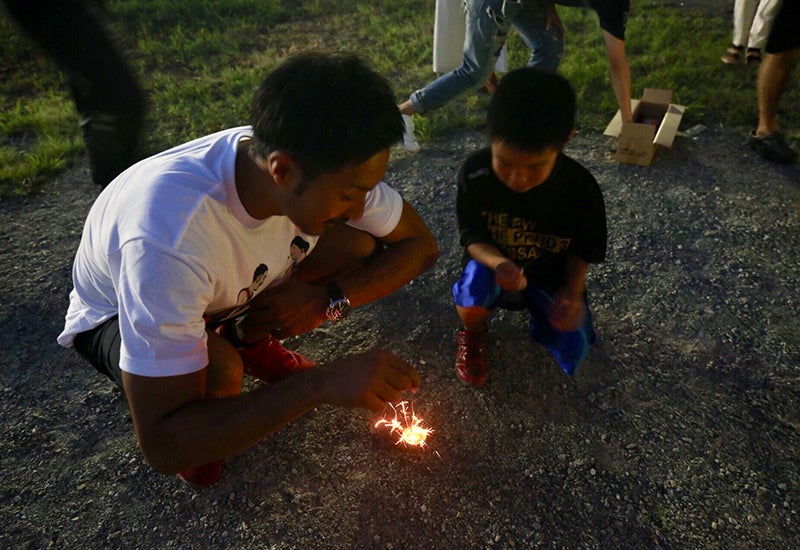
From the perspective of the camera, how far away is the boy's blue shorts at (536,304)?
7.73 feet

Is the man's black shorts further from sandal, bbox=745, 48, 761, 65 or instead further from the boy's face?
sandal, bbox=745, 48, 761, 65

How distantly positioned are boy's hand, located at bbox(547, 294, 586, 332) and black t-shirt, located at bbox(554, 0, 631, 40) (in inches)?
80.1

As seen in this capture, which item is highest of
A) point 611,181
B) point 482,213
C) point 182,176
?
point 182,176

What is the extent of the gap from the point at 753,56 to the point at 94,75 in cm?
490

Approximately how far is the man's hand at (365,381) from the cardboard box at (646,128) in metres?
2.80

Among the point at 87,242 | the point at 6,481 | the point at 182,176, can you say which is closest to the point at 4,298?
the point at 6,481

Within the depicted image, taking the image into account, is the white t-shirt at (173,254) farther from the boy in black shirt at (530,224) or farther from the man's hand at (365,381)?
the boy in black shirt at (530,224)

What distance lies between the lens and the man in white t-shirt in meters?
1.54

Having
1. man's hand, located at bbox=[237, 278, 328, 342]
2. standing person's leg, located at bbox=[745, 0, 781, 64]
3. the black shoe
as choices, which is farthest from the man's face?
standing person's leg, located at bbox=[745, 0, 781, 64]

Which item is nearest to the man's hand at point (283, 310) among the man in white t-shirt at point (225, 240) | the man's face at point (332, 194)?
the man in white t-shirt at point (225, 240)

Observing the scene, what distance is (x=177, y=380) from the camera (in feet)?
5.08

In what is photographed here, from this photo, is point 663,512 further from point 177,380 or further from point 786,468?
point 177,380

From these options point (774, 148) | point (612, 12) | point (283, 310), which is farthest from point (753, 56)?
point (283, 310)

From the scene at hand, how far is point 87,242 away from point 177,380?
66cm
